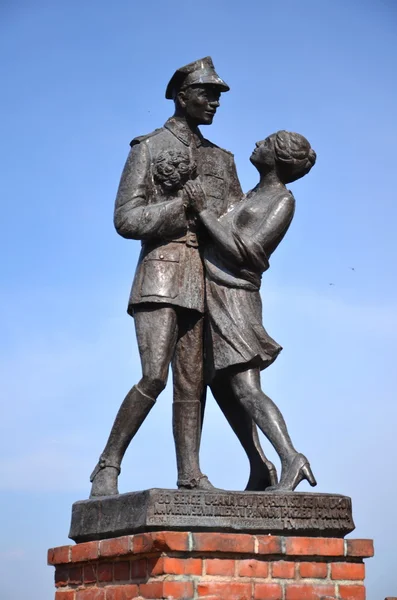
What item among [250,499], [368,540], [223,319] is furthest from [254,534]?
[223,319]

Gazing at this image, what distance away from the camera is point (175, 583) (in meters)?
6.11

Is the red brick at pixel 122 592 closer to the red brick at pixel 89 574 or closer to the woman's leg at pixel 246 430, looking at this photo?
the red brick at pixel 89 574

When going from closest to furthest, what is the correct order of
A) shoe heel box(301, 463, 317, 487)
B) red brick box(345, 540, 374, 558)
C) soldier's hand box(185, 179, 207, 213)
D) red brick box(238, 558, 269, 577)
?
red brick box(238, 558, 269, 577) < red brick box(345, 540, 374, 558) < shoe heel box(301, 463, 317, 487) < soldier's hand box(185, 179, 207, 213)

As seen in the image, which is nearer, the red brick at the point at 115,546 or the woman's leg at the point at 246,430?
the red brick at the point at 115,546

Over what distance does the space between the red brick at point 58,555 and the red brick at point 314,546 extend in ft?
4.60

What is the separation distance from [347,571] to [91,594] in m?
1.47

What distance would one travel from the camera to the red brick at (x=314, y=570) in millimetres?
6469

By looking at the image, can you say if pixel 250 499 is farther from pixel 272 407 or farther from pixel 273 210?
pixel 273 210

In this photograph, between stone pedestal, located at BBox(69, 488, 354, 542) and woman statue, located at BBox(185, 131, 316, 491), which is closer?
stone pedestal, located at BBox(69, 488, 354, 542)

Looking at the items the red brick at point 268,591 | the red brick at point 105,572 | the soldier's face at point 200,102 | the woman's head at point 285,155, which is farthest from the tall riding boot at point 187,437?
the soldier's face at point 200,102

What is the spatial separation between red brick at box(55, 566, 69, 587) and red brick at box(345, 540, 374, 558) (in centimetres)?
171

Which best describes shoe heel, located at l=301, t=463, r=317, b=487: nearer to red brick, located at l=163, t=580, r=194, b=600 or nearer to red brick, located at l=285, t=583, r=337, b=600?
red brick, located at l=285, t=583, r=337, b=600

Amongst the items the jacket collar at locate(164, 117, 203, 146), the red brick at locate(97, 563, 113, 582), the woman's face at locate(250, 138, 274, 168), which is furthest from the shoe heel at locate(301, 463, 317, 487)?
the jacket collar at locate(164, 117, 203, 146)

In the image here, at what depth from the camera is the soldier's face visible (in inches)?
290
